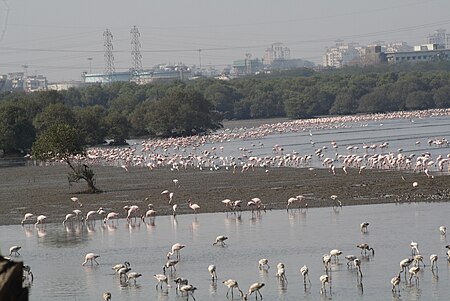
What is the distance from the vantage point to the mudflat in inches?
1342

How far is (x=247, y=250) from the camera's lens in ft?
79.3

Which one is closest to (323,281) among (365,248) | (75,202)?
(365,248)

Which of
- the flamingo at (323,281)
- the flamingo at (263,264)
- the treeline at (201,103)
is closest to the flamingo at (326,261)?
the flamingo at (263,264)

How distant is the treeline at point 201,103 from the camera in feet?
297

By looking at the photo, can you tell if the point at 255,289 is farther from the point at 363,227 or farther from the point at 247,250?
the point at 363,227

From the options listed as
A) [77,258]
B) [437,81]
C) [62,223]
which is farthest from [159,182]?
[437,81]

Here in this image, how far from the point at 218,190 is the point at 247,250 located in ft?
50.3

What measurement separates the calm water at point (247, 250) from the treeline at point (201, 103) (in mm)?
56574

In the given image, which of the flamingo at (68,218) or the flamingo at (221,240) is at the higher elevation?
the flamingo at (68,218)

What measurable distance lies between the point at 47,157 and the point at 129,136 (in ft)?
209

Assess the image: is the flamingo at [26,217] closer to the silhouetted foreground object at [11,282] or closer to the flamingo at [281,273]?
the flamingo at [281,273]

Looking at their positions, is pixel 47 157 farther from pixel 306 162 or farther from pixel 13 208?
pixel 306 162

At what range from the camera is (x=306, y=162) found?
5319cm

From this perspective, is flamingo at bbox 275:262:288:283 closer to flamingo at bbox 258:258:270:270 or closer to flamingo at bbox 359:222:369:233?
flamingo at bbox 258:258:270:270
